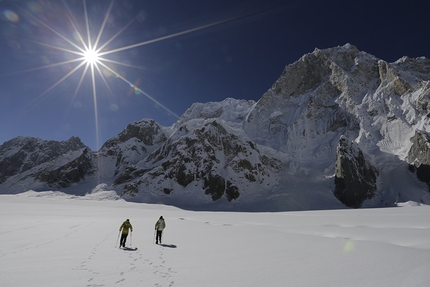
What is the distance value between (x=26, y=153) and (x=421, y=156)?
237 m

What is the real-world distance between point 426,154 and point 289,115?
65.3 metres

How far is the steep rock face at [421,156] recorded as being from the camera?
67562 mm

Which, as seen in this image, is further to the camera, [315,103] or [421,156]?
[315,103]

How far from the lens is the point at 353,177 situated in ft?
244

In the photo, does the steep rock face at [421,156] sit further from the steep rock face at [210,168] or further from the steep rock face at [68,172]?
the steep rock face at [68,172]

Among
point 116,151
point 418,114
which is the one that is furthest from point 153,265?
point 116,151

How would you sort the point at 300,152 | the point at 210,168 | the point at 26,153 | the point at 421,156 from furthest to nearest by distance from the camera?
1. the point at 26,153
2. the point at 300,152
3. the point at 210,168
4. the point at 421,156

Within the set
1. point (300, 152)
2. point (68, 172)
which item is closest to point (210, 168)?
point (300, 152)

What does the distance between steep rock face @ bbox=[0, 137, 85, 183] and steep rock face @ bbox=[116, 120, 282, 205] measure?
119 m

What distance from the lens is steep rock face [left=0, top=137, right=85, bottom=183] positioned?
541 feet

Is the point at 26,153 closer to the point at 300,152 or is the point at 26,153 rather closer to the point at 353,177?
the point at 300,152

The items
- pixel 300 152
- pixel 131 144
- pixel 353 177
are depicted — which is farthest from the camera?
pixel 131 144

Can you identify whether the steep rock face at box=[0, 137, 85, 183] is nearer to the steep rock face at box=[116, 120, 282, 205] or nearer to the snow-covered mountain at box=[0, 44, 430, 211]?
the snow-covered mountain at box=[0, 44, 430, 211]

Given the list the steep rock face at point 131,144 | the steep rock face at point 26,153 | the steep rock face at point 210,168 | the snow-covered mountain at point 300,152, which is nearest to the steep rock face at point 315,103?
the snow-covered mountain at point 300,152
